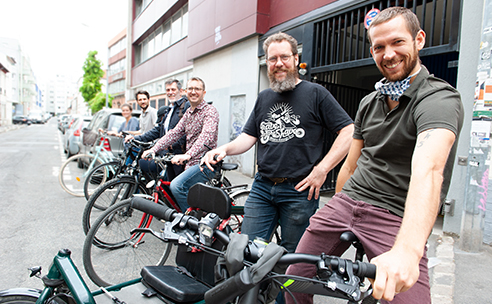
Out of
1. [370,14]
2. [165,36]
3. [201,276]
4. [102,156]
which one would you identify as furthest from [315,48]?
[165,36]

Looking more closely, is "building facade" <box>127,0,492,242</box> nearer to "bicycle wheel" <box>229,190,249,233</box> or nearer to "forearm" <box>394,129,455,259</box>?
"bicycle wheel" <box>229,190,249,233</box>

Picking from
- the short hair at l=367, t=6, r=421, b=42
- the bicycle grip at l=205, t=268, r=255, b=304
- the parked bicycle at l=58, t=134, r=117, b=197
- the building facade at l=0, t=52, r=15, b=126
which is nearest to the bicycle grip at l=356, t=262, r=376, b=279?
the bicycle grip at l=205, t=268, r=255, b=304

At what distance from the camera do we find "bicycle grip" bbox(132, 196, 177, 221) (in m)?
1.46

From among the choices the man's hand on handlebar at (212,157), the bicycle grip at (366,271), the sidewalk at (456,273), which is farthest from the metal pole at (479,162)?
the bicycle grip at (366,271)

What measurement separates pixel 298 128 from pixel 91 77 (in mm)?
53799

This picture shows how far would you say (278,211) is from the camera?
2.47 m

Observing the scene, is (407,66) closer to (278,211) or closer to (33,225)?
(278,211)

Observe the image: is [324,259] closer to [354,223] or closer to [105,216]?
[354,223]

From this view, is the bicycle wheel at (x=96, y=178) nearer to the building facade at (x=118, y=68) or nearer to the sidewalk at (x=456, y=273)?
the sidewalk at (x=456, y=273)

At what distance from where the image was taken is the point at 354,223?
1.71 metres

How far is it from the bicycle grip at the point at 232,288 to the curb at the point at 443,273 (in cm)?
266

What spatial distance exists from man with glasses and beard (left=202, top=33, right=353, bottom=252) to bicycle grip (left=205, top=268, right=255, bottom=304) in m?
1.28

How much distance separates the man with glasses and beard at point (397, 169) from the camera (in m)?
1.16

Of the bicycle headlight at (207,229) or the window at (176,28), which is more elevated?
the window at (176,28)
